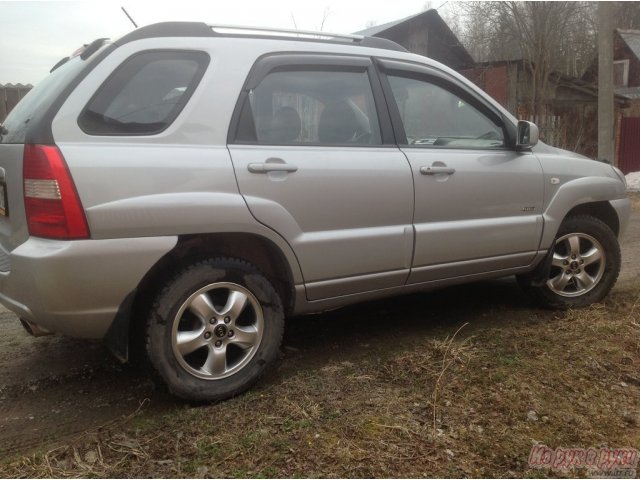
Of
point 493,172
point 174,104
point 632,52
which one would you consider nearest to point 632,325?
point 493,172

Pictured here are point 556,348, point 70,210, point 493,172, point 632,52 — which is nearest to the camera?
point 70,210

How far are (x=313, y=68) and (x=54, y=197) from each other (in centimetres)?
154

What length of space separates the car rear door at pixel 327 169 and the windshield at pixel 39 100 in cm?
79

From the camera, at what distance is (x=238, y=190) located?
8.86 ft

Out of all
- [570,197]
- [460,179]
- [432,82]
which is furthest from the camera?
[570,197]

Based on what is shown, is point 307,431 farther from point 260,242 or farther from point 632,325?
point 632,325

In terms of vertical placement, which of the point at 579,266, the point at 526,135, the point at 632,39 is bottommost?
the point at 579,266

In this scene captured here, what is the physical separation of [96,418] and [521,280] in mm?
2967

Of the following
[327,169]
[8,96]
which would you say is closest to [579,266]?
[327,169]

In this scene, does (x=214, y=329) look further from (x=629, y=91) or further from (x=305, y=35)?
(x=629, y=91)

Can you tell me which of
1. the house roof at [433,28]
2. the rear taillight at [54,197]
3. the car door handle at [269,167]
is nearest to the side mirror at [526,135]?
the car door handle at [269,167]

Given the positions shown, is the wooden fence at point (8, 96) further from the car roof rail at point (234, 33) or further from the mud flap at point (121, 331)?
the mud flap at point (121, 331)

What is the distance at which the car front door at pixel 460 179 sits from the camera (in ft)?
11.0

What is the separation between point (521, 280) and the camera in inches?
162
